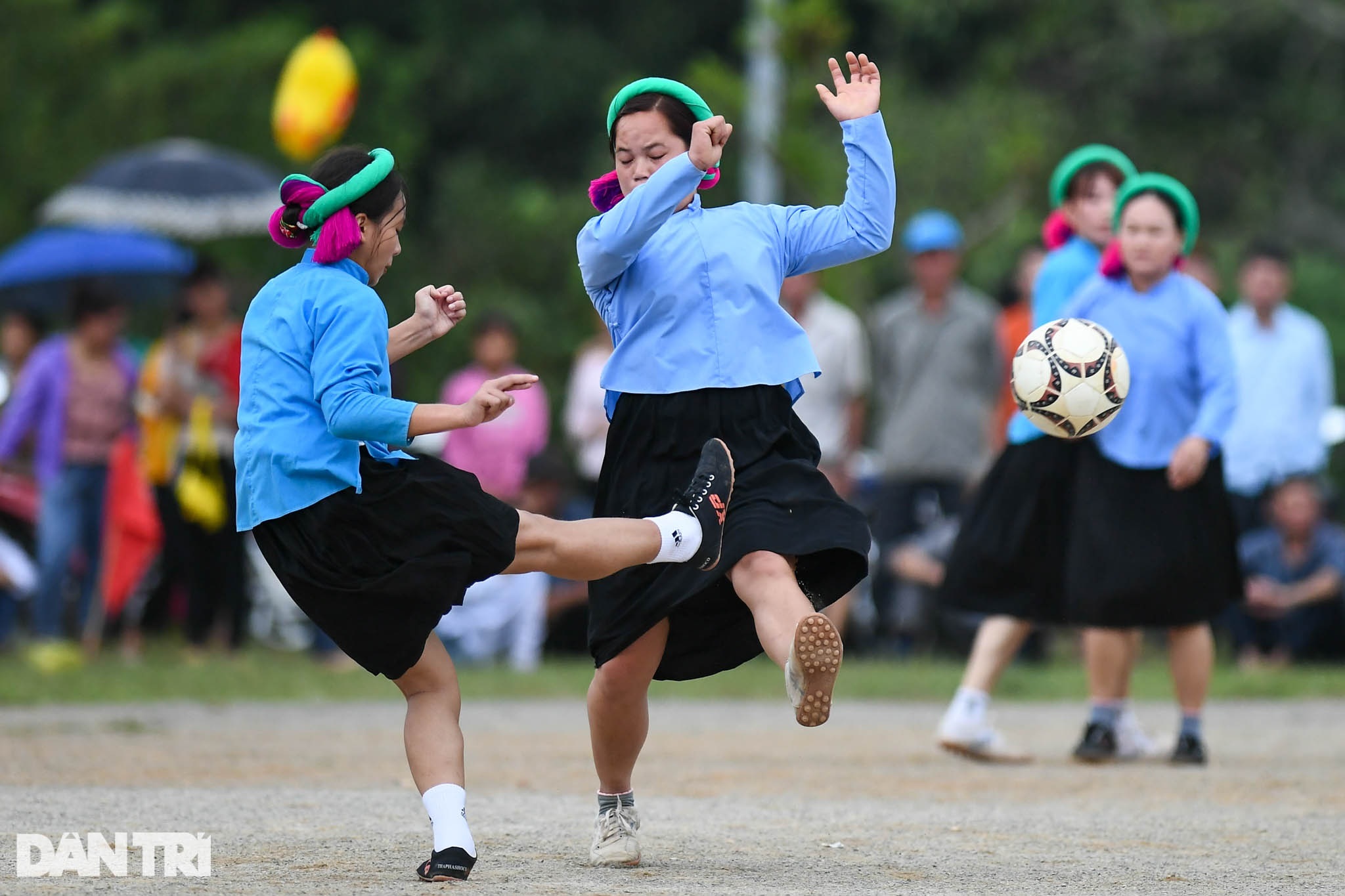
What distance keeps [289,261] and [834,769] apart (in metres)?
12.9

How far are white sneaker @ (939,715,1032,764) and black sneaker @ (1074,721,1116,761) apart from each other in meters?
0.22

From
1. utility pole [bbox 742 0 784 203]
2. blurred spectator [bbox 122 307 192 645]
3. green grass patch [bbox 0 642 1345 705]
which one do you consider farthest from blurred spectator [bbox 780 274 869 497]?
utility pole [bbox 742 0 784 203]

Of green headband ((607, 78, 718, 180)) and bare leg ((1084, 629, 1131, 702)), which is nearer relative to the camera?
green headband ((607, 78, 718, 180))

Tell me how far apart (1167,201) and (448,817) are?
12.6 feet

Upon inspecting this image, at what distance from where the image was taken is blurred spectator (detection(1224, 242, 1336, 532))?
11.3m

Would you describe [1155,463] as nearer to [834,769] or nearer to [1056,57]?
[834,769]

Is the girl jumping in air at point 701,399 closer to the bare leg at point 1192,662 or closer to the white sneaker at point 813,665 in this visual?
the white sneaker at point 813,665

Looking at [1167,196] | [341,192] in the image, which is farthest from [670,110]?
[1167,196]

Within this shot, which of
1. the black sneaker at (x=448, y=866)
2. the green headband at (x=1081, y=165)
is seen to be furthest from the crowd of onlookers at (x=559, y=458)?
the black sneaker at (x=448, y=866)

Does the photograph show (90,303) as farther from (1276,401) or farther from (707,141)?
(707,141)

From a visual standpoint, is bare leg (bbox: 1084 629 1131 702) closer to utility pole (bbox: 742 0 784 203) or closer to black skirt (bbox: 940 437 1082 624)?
black skirt (bbox: 940 437 1082 624)

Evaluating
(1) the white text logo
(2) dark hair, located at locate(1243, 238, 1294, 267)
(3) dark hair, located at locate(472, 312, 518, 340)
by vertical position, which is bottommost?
(1) the white text logo

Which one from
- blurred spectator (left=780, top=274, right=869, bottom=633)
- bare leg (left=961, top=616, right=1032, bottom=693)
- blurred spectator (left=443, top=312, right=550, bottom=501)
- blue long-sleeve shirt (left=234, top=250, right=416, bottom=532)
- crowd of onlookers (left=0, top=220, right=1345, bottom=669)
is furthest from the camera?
blurred spectator (left=443, top=312, right=550, bottom=501)

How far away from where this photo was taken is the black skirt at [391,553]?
4551 mm
